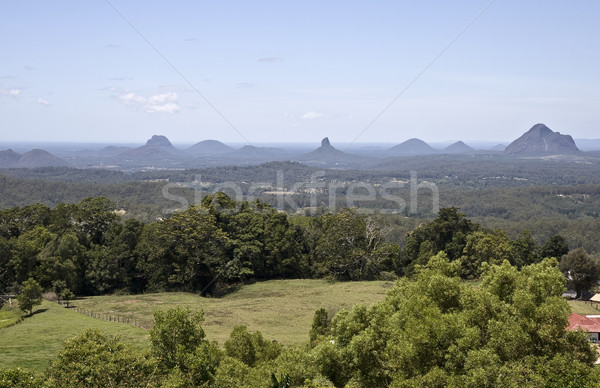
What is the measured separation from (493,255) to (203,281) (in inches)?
927

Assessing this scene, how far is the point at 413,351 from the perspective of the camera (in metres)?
12.3

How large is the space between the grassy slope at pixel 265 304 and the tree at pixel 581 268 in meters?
14.3

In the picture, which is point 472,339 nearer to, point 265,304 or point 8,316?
point 265,304

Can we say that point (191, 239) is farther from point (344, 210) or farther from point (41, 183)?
point (41, 183)

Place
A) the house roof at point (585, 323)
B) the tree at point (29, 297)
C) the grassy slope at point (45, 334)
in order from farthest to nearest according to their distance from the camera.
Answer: the tree at point (29, 297) → the house roof at point (585, 323) → the grassy slope at point (45, 334)

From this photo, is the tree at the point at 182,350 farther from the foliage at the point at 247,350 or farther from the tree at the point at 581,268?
the tree at the point at 581,268

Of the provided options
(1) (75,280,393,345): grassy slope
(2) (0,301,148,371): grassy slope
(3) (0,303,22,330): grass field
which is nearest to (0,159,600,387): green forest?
(3) (0,303,22,330): grass field

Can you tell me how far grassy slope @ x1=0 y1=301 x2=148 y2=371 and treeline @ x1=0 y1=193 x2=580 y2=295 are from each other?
6442 millimetres

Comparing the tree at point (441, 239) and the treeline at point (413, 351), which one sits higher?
the treeline at point (413, 351)

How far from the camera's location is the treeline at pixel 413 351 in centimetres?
1130

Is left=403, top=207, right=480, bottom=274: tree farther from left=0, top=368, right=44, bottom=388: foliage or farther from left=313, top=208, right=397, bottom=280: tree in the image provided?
left=0, top=368, right=44, bottom=388: foliage

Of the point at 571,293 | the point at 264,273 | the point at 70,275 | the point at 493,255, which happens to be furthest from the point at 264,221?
the point at 571,293

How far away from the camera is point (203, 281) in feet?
128

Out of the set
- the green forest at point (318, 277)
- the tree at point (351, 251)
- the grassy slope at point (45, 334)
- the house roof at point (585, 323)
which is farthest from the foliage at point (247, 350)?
the tree at point (351, 251)
